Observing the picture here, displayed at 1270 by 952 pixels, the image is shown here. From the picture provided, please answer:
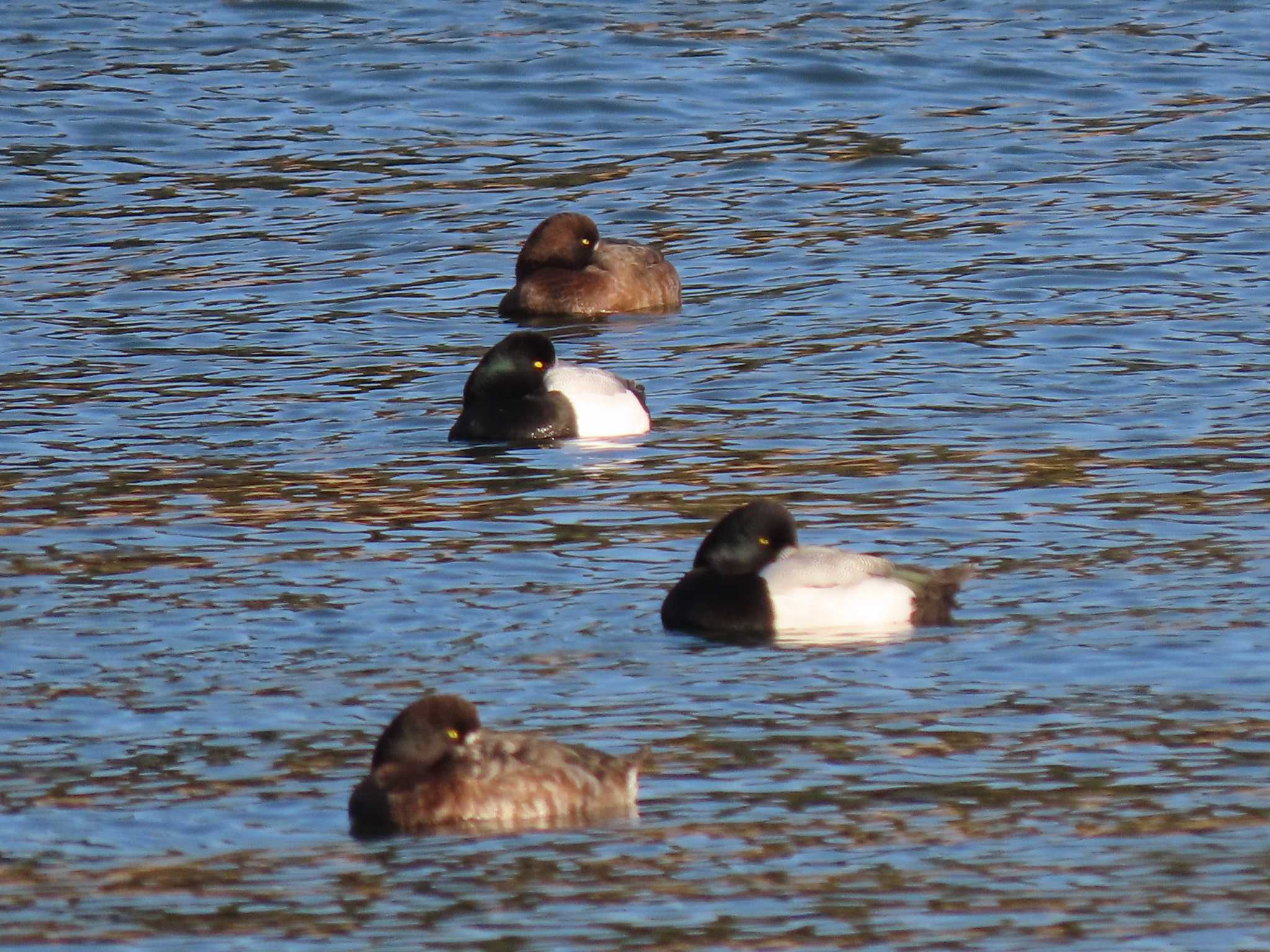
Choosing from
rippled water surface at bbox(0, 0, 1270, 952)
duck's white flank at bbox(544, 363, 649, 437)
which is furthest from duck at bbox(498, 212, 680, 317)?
duck's white flank at bbox(544, 363, 649, 437)

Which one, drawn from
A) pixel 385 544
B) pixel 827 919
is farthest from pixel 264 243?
pixel 827 919

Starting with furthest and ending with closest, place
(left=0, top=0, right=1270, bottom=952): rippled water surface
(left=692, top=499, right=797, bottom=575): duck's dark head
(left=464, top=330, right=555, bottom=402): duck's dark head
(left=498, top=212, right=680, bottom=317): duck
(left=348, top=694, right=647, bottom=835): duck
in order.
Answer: (left=498, top=212, right=680, bottom=317): duck, (left=464, top=330, right=555, bottom=402): duck's dark head, (left=692, top=499, right=797, bottom=575): duck's dark head, (left=348, top=694, right=647, bottom=835): duck, (left=0, top=0, right=1270, bottom=952): rippled water surface

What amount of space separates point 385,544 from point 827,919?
16.3 feet

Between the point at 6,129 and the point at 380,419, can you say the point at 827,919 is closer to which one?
the point at 380,419

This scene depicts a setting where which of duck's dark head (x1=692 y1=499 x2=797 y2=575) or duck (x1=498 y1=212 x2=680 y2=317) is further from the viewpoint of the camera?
duck (x1=498 y1=212 x2=680 y2=317)

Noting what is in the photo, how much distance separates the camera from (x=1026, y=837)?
8.40 meters

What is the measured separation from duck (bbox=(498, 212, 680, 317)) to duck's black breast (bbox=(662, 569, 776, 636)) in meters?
7.47

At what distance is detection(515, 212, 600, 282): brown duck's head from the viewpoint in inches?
739

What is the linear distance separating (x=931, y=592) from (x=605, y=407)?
4.24 metres

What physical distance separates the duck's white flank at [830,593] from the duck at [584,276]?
293 inches

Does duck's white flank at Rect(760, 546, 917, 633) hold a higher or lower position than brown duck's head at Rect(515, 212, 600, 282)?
lower

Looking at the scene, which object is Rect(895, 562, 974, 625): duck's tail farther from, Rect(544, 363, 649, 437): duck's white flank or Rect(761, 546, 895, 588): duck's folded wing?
Rect(544, 363, 649, 437): duck's white flank

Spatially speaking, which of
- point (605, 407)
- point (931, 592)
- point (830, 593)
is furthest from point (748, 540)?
point (605, 407)

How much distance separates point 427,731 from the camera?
886 cm
